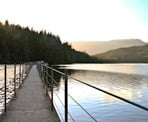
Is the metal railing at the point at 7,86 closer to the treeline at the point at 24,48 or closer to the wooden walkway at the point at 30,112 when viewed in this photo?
the wooden walkway at the point at 30,112

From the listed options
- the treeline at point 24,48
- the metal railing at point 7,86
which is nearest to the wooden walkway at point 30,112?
the metal railing at point 7,86

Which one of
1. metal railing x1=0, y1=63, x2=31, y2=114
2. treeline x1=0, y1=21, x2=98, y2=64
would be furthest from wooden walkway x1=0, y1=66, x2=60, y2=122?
treeline x1=0, y1=21, x2=98, y2=64

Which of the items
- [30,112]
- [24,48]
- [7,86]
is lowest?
[7,86]

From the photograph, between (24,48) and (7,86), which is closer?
(7,86)

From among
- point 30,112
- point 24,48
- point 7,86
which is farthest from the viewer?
point 24,48

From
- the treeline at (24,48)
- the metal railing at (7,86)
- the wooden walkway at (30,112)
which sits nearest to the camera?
the wooden walkway at (30,112)

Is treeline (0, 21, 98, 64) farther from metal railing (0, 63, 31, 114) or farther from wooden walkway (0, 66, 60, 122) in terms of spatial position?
wooden walkway (0, 66, 60, 122)

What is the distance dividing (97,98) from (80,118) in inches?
306

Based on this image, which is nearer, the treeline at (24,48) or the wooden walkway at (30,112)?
the wooden walkway at (30,112)

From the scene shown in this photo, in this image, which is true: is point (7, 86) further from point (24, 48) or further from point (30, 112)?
point (24, 48)

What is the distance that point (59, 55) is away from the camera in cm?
14325

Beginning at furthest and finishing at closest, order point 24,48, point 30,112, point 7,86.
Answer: point 24,48, point 7,86, point 30,112

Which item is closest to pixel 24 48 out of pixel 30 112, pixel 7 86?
Answer: pixel 7 86

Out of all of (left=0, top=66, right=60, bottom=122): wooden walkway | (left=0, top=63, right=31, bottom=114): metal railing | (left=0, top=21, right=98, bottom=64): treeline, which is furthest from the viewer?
(left=0, top=21, right=98, bottom=64): treeline
